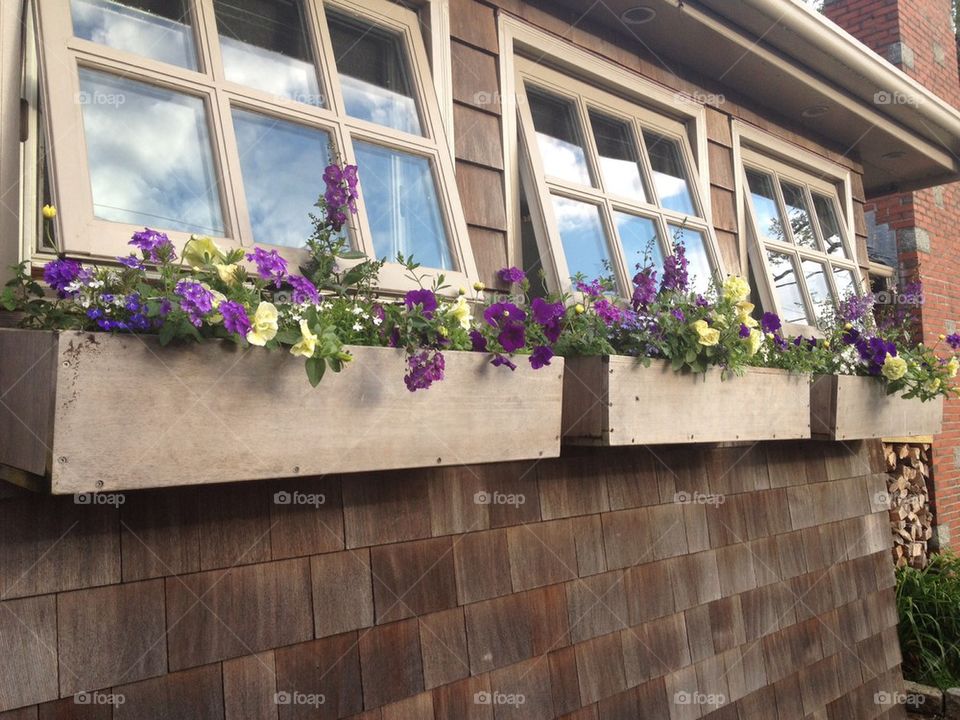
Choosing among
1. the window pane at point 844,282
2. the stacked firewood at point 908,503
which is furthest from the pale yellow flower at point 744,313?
the stacked firewood at point 908,503

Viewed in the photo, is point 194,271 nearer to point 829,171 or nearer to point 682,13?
point 682,13

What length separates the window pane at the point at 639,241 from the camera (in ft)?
8.80

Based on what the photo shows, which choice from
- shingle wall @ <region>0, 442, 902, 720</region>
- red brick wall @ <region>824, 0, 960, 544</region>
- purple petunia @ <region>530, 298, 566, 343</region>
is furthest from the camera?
red brick wall @ <region>824, 0, 960, 544</region>

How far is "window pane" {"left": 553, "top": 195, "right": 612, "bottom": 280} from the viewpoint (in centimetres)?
250

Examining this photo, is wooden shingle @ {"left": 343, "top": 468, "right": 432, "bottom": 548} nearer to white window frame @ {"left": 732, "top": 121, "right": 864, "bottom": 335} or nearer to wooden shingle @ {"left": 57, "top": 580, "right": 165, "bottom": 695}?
wooden shingle @ {"left": 57, "top": 580, "right": 165, "bottom": 695}

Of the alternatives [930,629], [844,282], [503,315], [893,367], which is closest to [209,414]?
[503,315]

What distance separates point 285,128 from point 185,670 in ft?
3.93

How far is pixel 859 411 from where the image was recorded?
303 cm

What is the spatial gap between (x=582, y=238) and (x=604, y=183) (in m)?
0.25

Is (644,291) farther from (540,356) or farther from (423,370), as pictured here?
(423,370)

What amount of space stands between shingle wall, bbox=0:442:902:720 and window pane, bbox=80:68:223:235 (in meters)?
0.56

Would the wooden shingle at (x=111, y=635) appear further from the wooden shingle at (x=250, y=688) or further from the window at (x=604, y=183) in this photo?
the window at (x=604, y=183)

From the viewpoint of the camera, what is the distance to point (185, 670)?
4.95ft

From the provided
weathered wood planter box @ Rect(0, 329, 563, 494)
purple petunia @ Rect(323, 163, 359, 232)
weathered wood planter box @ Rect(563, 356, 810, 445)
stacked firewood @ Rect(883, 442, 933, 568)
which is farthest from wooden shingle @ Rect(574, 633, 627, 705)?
stacked firewood @ Rect(883, 442, 933, 568)
